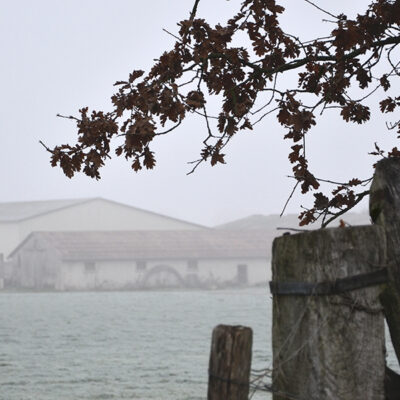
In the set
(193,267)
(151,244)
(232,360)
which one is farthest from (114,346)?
(151,244)

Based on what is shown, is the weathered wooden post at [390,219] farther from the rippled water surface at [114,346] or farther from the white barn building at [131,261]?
the white barn building at [131,261]

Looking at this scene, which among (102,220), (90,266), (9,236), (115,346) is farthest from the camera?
(102,220)

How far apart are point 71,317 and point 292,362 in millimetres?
36029

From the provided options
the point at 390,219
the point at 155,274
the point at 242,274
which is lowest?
the point at 390,219

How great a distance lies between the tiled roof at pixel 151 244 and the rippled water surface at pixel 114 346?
9459mm

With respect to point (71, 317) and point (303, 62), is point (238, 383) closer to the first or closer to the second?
point (303, 62)

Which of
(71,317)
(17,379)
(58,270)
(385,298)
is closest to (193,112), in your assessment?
(385,298)

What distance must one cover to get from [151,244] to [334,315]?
6187 centimetres

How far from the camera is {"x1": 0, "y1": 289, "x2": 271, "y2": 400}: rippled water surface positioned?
15.3 metres

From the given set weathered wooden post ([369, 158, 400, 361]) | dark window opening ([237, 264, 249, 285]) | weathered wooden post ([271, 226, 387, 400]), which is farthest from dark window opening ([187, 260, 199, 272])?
weathered wooden post ([271, 226, 387, 400])

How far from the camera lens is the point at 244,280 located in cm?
6606

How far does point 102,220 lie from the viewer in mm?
73250

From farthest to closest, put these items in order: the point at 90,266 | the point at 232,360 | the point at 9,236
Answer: the point at 9,236 → the point at 90,266 → the point at 232,360

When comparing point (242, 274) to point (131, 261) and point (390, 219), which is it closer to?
point (131, 261)
